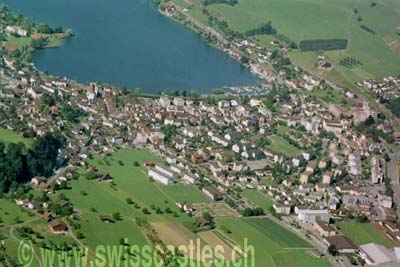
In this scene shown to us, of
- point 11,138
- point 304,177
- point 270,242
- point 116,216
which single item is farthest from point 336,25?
point 116,216

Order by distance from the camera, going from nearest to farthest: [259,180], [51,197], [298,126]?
1. [51,197]
2. [259,180]
3. [298,126]

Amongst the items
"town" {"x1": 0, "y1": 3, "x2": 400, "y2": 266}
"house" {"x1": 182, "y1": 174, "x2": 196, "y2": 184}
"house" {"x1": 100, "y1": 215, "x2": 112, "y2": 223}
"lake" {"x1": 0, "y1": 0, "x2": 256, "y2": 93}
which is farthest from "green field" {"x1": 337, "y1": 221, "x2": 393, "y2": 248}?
"lake" {"x1": 0, "y1": 0, "x2": 256, "y2": 93}

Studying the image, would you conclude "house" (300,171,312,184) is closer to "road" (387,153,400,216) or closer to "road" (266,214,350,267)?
"road" (387,153,400,216)

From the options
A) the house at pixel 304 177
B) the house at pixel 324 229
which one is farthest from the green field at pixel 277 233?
the house at pixel 304 177

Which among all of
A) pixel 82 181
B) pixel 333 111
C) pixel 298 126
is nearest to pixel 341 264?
pixel 82 181

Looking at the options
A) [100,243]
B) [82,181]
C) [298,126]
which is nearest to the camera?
[100,243]

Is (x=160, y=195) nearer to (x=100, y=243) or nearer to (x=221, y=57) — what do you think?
(x=100, y=243)
